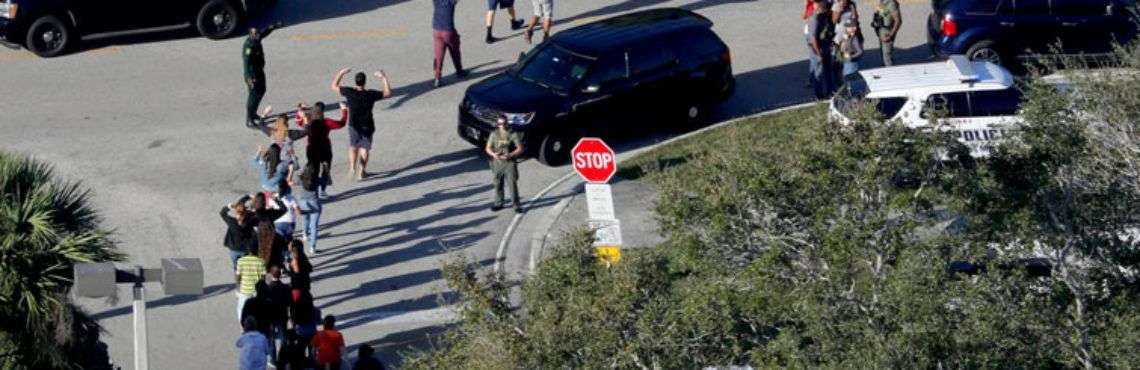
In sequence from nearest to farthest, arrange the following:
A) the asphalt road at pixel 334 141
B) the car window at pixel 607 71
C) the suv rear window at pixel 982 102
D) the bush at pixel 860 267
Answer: the bush at pixel 860 267, the asphalt road at pixel 334 141, the suv rear window at pixel 982 102, the car window at pixel 607 71

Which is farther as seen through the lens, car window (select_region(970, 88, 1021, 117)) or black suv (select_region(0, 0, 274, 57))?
black suv (select_region(0, 0, 274, 57))

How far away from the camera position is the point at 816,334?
1062 centimetres

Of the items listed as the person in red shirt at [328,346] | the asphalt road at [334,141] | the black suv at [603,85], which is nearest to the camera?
the person in red shirt at [328,346]

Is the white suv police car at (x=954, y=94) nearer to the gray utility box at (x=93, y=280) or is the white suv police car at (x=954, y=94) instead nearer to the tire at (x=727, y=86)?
the tire at (x=727, y=86)

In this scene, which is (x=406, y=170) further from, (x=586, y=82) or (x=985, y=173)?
(x=985, y=173)

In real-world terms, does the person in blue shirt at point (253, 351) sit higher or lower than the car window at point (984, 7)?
lower

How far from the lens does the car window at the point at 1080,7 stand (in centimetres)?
2362

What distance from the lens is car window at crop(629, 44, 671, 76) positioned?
72.6 feet

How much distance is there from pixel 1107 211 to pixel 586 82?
10373 millimetres

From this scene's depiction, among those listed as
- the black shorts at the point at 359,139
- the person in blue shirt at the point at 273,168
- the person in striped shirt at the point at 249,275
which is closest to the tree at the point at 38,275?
the person in striped shirt at the point at 249,275

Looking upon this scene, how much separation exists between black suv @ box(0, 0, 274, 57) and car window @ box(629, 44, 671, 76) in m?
7.50

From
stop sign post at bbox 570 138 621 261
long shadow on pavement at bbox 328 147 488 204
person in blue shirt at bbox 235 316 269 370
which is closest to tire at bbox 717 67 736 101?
long shadow on pavement at bbox 328 147 488 204

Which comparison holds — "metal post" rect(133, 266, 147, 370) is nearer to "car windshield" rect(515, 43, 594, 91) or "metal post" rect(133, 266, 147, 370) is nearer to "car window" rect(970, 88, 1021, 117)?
"car windshield" rect(515, 43, 594, 91)

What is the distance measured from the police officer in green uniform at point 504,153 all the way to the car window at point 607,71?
205 cm
